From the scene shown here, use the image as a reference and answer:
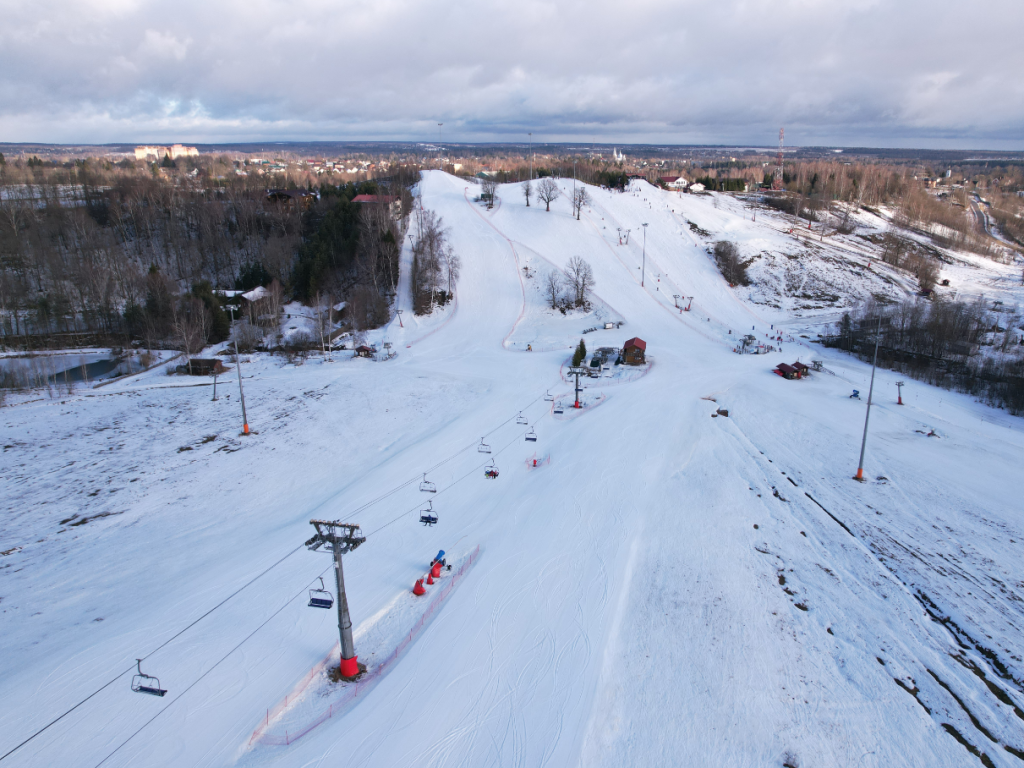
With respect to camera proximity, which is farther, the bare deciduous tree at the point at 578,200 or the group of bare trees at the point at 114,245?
the bare deciduous tree at the point at 578,200

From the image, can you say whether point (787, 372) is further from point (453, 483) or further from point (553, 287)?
point (453, 483)

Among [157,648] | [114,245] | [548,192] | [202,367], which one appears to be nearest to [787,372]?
[157,648]

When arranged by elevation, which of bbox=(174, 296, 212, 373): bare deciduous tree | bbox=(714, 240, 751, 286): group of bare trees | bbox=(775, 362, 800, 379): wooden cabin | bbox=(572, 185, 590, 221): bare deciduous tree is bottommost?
bbox=(775, 362, 800, 379): wooden cabin

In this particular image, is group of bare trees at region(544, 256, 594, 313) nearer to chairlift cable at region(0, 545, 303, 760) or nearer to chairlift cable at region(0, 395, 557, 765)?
chairlift cable at region(0, 395, 557, 765)

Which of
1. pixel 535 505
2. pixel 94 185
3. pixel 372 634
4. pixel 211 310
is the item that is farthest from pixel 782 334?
pixel 94 185

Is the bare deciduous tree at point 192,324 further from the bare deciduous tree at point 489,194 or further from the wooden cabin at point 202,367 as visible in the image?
the bare deciduous tree at point 489,194

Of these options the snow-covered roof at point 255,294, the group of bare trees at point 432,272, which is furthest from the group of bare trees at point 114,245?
the group of bare trees at point 432,272

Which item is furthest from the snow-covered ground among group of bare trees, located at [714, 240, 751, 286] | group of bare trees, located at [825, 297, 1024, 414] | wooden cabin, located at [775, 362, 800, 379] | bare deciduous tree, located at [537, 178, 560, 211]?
bare deciduous tree, located at [537, 178, 560, 211]
